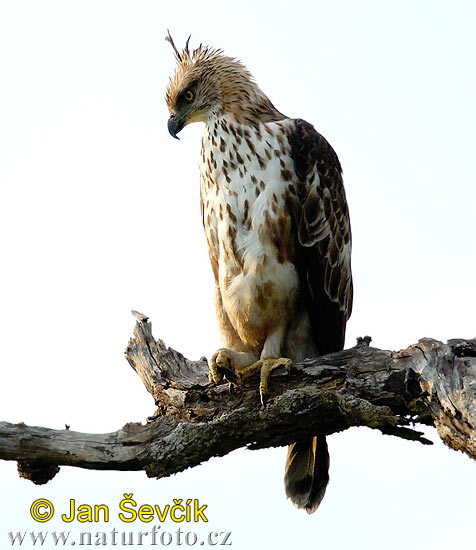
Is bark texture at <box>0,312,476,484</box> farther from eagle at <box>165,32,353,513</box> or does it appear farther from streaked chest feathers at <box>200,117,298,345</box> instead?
streaked chest feathers at <box>200,117,298,345</box>

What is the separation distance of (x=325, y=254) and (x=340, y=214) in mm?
393

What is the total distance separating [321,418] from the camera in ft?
19.0

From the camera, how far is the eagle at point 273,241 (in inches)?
253

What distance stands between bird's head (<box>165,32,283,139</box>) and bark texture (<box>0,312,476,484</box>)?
6.78ft

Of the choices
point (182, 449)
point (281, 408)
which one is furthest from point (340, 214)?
point (182, 449)

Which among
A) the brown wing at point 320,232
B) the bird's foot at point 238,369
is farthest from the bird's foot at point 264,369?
the brown wing at point 320,232

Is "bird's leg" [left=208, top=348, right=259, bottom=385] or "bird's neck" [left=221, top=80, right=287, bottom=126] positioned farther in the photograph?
"bird's neck" [left=221, top=80, right=287, bottom=126]

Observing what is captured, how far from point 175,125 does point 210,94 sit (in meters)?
0.36

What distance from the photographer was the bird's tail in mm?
6574

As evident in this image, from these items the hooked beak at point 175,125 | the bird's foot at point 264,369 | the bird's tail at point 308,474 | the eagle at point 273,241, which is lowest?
the bird's tail at point 308,474

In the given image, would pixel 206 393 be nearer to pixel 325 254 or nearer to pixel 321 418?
pixel 321 418

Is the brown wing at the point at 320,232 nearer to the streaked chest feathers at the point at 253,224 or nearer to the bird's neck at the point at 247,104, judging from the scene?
the streaked chest feathers at the point at 253,224

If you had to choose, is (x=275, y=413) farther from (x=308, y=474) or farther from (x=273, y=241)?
(x=273, y=241)

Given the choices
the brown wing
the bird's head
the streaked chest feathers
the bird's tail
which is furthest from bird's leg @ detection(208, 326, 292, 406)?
the bird's head
